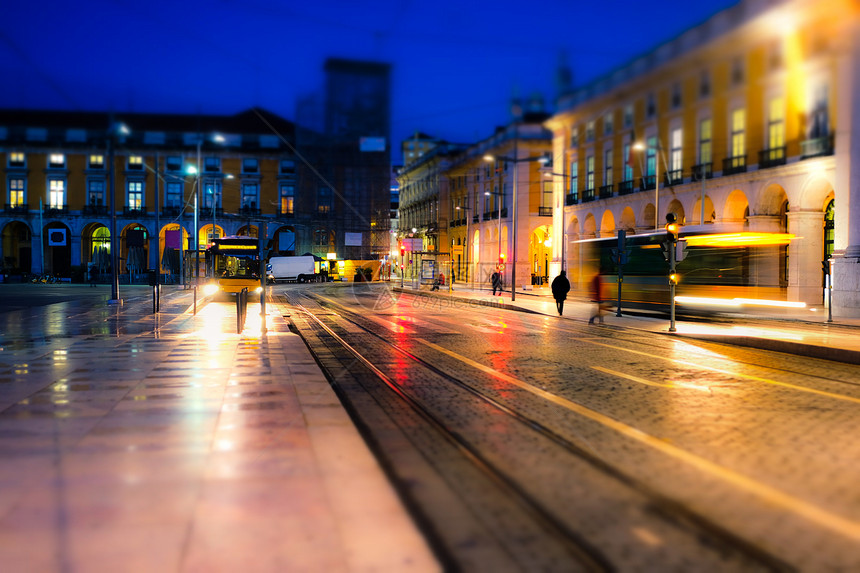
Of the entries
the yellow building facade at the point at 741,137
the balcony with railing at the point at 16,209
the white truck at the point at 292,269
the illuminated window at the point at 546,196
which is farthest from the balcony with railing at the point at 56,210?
the yellow building facade at the point at 741,137

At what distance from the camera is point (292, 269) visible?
7388 cm

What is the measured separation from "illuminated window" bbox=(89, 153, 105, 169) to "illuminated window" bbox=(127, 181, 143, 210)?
10.8 feet

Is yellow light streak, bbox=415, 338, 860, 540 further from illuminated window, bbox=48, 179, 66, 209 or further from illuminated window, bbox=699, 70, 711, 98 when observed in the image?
illuminated window, bbox=48, 179, 66, 209

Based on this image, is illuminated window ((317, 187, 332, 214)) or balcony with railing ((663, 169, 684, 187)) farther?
illuminated window ((317, 187, 332, 214))

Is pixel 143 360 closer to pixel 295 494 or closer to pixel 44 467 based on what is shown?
pixel 44 467

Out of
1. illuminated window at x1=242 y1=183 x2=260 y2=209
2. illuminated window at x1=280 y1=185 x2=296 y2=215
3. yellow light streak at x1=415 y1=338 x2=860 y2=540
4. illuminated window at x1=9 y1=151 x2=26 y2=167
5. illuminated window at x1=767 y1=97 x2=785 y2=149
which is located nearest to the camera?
yellow light streak at x1=415 y1=338 x2=860 y2=540

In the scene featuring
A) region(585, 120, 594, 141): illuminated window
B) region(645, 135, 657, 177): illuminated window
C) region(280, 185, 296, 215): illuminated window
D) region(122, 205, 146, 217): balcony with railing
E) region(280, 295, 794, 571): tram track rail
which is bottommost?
region(280, 295, 794, 571): tram track rail

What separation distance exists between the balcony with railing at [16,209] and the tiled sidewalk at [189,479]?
74.0 metres

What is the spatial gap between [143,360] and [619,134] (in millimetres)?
20906

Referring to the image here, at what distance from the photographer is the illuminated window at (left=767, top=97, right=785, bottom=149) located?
416 inches

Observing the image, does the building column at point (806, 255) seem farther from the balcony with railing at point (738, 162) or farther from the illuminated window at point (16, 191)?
the illuminated window at point (16, 191)

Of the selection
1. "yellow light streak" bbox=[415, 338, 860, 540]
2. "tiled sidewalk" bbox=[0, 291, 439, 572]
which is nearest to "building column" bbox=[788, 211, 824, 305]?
"yellow light streak" bbox=[415, 338, 860, 540]

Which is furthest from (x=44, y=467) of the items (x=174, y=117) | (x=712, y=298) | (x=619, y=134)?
(x=174, y=117)

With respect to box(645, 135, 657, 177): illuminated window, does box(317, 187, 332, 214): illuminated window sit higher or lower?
higher
